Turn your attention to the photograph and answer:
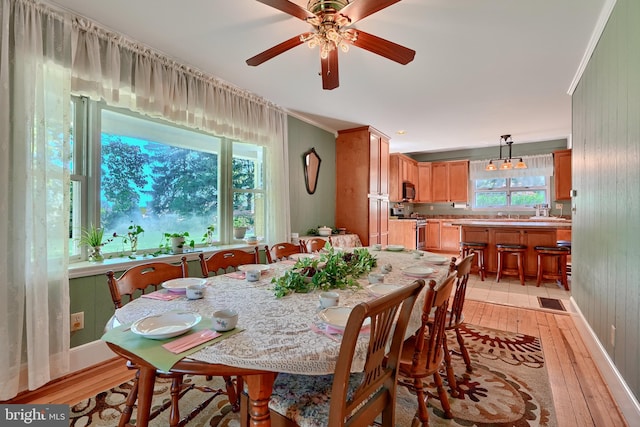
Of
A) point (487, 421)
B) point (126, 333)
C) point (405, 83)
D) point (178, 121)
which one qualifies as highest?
point (405, 83)

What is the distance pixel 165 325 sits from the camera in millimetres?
1068

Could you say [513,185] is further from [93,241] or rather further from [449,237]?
[93,241]

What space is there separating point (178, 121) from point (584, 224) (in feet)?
12.9

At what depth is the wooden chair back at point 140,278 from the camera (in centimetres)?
135

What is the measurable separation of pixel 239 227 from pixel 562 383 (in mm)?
3251

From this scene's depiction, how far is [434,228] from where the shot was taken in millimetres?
7453

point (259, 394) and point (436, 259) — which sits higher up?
point (436, 259)

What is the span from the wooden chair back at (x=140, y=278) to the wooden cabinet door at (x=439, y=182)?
7.00 metres

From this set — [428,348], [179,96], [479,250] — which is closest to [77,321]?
[179,96]

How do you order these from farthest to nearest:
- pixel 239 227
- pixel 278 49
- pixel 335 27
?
1. pixel 239 227
2. pixel 278 49
3. pixel 335 27

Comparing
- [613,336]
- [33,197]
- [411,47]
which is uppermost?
[411,47]

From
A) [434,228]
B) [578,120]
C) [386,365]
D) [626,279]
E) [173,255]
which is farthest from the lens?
[434,228]

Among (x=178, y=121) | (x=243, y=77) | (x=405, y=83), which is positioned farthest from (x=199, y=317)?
(x=405, y=83)

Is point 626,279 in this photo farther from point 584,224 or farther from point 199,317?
point 199,317
